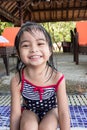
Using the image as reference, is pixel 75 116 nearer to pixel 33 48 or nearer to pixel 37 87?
pixel 37 87

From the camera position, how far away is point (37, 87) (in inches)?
45.1

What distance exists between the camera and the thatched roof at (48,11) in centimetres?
1161

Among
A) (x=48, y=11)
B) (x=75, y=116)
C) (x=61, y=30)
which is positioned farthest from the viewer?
(x=61, y=30)

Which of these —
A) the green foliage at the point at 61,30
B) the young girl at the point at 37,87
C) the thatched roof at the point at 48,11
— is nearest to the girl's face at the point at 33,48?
the young girl at the point at 37,87

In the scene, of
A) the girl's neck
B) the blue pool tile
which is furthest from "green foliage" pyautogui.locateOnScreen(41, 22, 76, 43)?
the girl's neck

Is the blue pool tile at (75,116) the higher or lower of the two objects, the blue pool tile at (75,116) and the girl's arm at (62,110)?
the lower

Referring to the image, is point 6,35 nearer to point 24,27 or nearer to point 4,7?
point 24,27

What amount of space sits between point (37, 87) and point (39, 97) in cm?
4

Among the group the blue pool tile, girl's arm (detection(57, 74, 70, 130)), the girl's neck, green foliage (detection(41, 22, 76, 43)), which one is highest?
the girl's neck

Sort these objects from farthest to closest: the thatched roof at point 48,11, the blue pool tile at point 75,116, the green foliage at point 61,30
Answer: the green foliage at point 61,30
the thatched roof at point 48,11
the blue pool tile at point 75,116

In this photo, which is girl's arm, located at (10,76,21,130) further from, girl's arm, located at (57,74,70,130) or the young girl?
girl's arm, located at (57,74,70,130)

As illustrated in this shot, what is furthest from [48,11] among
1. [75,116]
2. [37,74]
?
[37,74]

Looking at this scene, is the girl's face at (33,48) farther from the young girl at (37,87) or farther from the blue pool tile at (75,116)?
the blue pool tile at (75,116)

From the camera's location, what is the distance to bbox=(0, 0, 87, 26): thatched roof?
11611 mm
